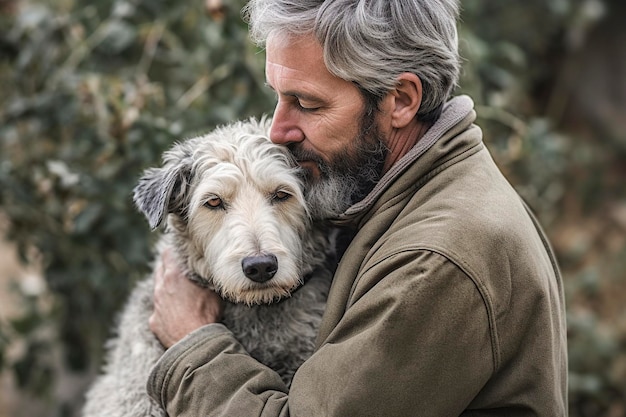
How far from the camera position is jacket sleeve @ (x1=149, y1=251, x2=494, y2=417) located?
85.0 inches

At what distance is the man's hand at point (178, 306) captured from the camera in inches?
114

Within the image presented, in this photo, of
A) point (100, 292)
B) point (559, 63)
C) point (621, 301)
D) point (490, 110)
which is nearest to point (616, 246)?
point (621, 301)

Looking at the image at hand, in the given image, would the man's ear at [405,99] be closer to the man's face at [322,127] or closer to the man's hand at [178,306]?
the man's face at [322,127]

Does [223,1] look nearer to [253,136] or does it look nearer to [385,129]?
[253,136]

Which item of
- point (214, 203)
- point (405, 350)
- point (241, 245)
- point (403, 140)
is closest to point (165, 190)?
point (214, 203)

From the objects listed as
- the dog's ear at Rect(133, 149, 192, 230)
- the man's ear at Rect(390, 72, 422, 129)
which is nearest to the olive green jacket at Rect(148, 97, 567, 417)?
the man's ear at Rect(390, 72, 422, 129)

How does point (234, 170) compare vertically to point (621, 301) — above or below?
above

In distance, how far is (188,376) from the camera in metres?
2.53

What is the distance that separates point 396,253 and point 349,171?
0.52 metres

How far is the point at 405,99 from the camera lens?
262cm

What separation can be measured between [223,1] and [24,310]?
3.03 m

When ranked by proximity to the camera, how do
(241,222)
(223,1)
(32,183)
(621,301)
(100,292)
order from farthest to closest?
1. (621,301)
2. (100,292)
3. (32,183)
4. (223,1)
5. (241,222)

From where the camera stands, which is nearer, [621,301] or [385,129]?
[385,129]

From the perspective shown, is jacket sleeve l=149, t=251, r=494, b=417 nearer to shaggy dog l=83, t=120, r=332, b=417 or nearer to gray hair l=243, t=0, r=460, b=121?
shaggy dog l=83, t=120, r=332, b=417
